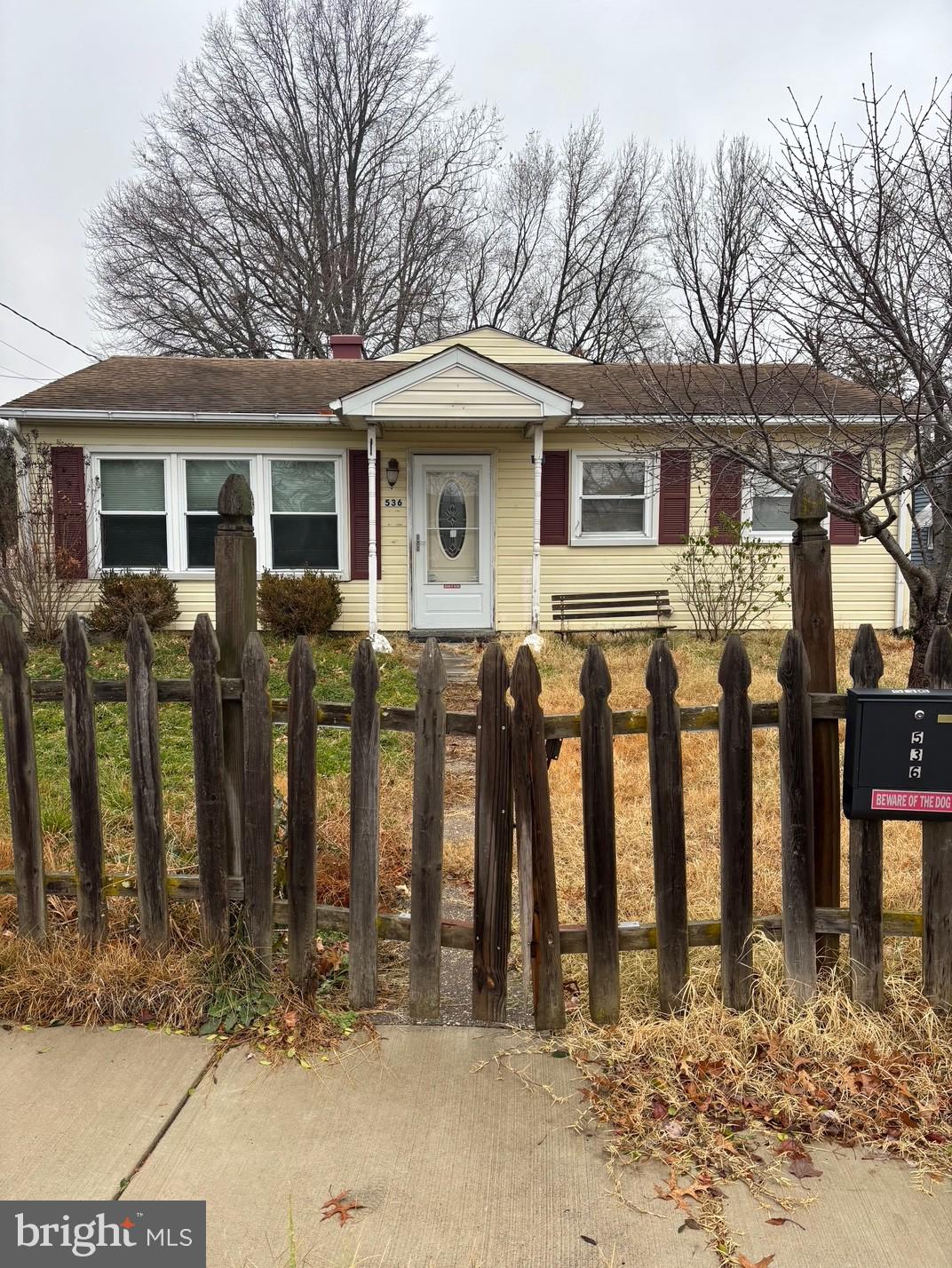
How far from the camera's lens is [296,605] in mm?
12570

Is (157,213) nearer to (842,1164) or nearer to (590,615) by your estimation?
(590,615)

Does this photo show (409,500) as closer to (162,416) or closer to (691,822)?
(162,416)

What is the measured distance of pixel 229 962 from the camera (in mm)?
3189

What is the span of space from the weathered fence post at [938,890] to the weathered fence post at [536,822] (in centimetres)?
117

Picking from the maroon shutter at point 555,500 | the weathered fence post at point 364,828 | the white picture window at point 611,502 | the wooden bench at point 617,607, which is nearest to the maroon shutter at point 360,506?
the maroon shutter at point 555,500

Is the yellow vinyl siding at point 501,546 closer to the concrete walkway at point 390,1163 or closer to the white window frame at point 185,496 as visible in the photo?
the white window frame at point 185,496

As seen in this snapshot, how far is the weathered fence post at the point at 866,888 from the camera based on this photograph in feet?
9.36

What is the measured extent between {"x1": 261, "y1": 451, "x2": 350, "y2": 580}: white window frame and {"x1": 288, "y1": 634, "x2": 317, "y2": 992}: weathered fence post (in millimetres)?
10378

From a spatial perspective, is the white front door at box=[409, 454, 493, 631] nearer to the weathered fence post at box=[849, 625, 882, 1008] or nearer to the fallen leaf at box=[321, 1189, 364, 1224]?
the weathered fence post at box=[849, 625, 882, 1008]

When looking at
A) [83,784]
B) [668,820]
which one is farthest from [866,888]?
[83,784]

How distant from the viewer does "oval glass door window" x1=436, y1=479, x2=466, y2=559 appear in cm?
1353

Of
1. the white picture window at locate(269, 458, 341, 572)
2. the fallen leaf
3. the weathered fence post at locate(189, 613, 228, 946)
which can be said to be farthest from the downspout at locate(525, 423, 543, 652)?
the fallen leaf

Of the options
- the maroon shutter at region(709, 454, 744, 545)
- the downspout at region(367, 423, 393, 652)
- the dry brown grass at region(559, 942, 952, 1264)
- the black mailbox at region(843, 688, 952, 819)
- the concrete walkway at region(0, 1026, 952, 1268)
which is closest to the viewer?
the concrete walkway at region(0, 1026, 952, 1268)

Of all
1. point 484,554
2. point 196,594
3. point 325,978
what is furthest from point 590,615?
point 325,978
